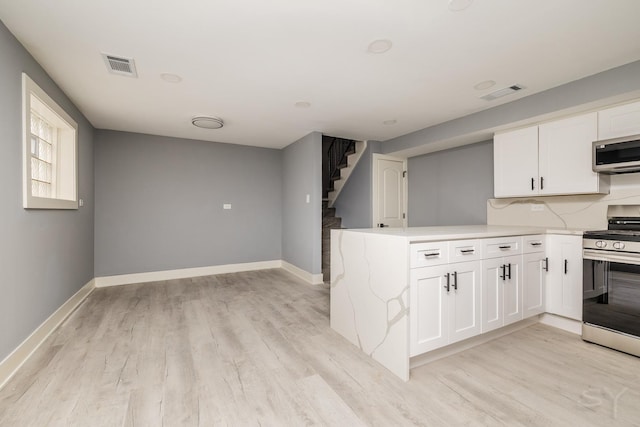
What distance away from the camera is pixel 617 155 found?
98.0 inches

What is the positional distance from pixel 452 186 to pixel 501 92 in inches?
67.7

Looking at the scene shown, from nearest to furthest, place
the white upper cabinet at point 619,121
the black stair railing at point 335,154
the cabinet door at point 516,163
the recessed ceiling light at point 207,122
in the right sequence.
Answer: the white upper cabinet at point 619,121
the cabinet door at point 516,163
the recessed ceiling light at point 207,122
the black stair railing at point 335,154

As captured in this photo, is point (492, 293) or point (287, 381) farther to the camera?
point (492, 293)

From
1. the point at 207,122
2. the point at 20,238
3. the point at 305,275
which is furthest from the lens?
the point at 305,275

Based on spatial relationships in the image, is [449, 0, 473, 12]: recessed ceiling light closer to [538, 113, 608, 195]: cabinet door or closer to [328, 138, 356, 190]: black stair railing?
[538, 113, 608, 195]: cabinet door

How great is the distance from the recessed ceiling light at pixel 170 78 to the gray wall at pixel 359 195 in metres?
3.34

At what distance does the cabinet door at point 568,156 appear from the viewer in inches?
109

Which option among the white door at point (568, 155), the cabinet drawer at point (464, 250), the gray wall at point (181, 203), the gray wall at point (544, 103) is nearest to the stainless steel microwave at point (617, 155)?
the white door at point (568, 155)

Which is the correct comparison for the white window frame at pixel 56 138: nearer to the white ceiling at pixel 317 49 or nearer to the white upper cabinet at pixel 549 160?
the white ceiling at pixel 317 49

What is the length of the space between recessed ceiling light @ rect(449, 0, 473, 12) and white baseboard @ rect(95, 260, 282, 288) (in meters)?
4.91

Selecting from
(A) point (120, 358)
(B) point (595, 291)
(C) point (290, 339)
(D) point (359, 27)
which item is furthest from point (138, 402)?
(B) point (595, 291)

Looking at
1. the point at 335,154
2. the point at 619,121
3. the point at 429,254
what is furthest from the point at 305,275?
the point at 619,121

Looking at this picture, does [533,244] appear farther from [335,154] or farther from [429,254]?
[335,154]

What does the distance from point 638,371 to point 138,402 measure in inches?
136
